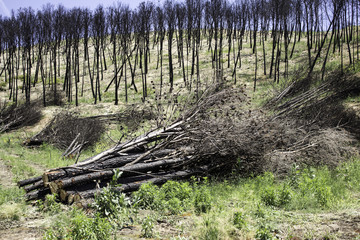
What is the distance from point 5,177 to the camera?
28.1ft

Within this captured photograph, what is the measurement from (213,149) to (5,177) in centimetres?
643

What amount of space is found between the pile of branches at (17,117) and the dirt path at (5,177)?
814 cm

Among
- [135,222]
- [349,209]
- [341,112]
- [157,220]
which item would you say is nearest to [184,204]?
[157,220]

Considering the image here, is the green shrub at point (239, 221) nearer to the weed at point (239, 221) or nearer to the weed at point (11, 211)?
the weed at point (239, 221)

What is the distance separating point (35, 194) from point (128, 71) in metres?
34.9

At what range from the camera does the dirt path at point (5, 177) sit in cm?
787

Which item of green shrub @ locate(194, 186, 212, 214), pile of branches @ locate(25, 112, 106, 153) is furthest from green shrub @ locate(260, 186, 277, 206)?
pile of branches @ locate(25, 112, 106, 153)

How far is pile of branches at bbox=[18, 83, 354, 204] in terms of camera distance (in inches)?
303

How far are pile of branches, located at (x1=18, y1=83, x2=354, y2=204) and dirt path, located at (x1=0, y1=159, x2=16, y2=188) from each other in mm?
1091

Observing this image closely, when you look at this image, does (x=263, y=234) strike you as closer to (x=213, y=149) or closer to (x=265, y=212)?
(x=265, y=212)

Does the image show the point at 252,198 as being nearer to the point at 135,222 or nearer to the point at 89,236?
the point at 135,222

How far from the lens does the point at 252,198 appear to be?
6020mm

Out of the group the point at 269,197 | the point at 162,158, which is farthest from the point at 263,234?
the point at 162,158

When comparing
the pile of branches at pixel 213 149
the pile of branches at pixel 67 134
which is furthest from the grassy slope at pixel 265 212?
the pile of branches at pixel 67 134
